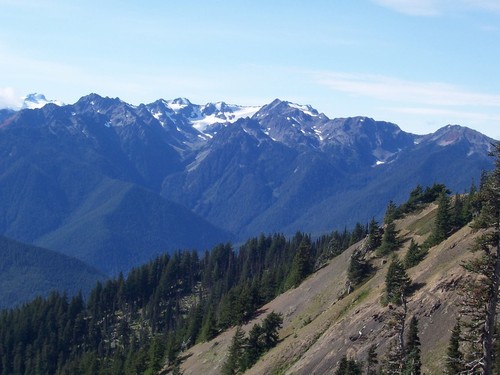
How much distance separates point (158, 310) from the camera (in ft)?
553

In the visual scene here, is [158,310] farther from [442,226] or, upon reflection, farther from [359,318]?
[359,318]

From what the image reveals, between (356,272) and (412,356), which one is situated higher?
(412,356)

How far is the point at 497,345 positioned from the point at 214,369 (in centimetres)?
5555

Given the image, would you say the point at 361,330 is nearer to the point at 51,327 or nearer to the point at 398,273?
the point at 398,273

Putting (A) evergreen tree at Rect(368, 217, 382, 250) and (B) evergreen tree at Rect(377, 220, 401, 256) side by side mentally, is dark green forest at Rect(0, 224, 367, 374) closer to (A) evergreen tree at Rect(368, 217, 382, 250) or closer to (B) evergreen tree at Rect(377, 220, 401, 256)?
(A) evergreen tree at Rect(368, 217, 382, 250)

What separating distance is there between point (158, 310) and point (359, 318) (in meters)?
105

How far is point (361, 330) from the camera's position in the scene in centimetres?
6938

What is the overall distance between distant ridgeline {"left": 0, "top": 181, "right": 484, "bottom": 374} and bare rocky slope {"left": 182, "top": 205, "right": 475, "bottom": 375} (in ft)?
18.4

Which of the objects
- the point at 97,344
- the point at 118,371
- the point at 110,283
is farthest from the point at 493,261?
the point at 110,283

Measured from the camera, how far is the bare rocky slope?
206 ft

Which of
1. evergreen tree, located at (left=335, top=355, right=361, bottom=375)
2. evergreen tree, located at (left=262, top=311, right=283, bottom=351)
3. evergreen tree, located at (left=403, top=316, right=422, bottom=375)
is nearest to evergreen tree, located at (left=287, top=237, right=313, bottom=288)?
evergreen tree, located at (left=262, top=311, right=283, bottom=351)

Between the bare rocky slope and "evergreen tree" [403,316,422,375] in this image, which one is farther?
the bare rocky slope

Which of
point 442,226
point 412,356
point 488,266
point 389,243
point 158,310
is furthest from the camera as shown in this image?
point 158,310

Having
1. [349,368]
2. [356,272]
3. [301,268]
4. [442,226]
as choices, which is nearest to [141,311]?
[301,268]
